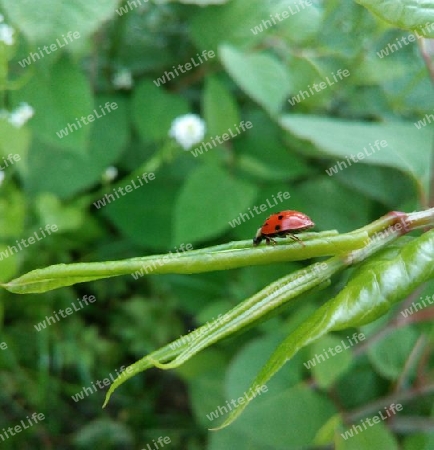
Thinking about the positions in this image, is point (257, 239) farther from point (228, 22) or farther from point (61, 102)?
point (228, 22)

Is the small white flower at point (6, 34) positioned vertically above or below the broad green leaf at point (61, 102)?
Result: above

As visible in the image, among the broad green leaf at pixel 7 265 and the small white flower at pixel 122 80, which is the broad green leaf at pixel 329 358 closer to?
the broad green leaf at pixel 7 265

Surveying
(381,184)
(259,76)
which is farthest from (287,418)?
(259,76)

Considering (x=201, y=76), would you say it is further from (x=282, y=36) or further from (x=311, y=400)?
(x=311, y=400)

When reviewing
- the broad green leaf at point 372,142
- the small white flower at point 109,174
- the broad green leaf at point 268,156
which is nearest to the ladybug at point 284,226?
the broad green leaf at point 372,142

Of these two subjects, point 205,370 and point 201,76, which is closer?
point 205,370

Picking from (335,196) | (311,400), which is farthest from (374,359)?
(335,196)

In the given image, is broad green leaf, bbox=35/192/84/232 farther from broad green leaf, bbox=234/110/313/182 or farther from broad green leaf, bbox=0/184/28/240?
broad green leaf, bbox=234/110/313/182

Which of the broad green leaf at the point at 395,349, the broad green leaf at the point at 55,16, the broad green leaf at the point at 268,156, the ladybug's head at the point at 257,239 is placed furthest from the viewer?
the broad green leaf at the point at 268,156
